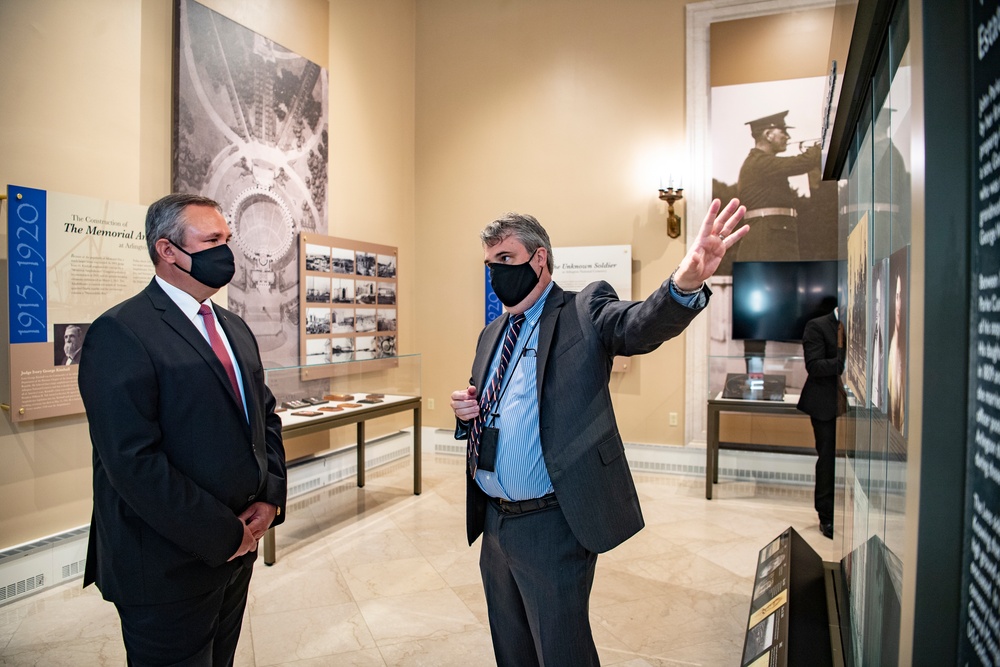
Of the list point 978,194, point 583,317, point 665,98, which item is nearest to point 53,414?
point 583,317

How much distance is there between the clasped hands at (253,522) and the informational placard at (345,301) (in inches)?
111

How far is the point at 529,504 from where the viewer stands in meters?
1.85

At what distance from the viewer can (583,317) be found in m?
1.89

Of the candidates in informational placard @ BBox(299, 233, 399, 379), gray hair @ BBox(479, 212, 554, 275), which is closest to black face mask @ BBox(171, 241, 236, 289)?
gray hair @ BBox(479, 212, 554, 275)

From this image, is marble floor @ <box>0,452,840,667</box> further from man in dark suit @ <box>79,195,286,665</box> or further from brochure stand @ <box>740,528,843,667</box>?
man in dark suit @ <box>79,195,286,665</box>

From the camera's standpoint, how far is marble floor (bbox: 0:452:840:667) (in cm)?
285

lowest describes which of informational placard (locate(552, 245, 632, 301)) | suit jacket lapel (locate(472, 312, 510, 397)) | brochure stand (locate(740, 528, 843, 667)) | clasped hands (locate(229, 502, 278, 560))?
brochure stand (locate(740, 528, 843, 667))

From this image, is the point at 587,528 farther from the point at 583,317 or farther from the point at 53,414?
the point at 53,414

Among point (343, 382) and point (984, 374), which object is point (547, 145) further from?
point (984, 374)

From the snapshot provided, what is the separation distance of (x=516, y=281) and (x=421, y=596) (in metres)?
2.32

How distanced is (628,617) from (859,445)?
6.38 feet

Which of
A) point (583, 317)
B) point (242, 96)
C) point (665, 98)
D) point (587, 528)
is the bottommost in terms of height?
point (587, 528)

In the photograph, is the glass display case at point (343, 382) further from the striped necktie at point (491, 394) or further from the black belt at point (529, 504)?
the black belt at point (529, 504)

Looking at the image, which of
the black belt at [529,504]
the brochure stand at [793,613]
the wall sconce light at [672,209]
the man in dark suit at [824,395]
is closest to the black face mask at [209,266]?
the black belt at [529,504]
